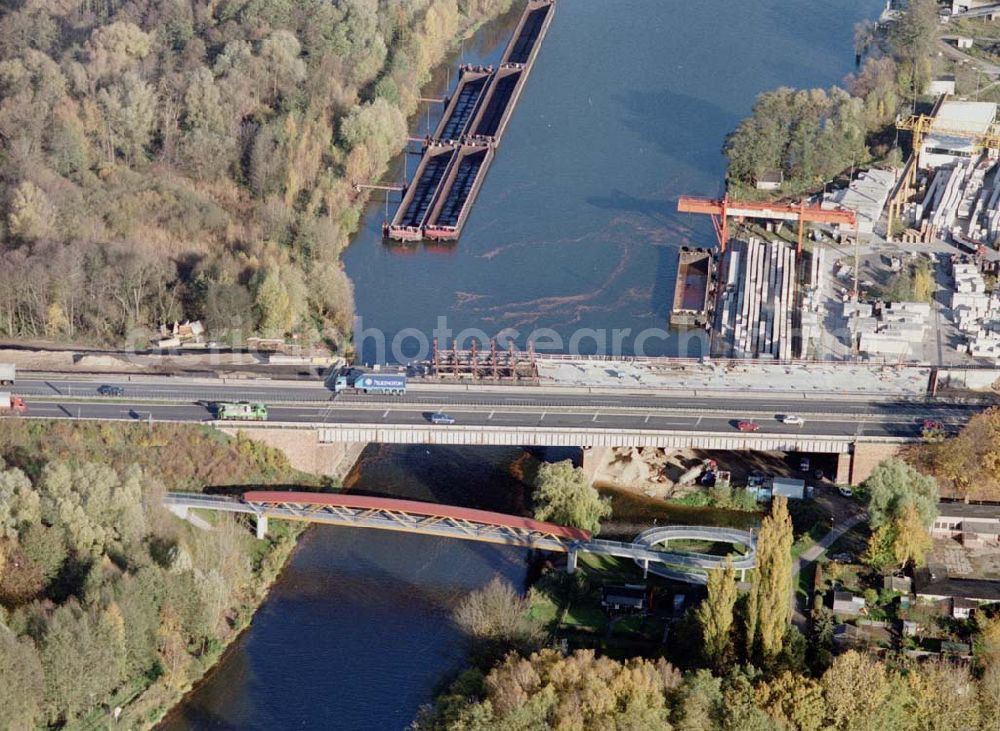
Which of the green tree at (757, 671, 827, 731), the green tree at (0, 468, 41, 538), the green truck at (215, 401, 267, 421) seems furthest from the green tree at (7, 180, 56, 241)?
the green tree at (757, 671, 827, 731)

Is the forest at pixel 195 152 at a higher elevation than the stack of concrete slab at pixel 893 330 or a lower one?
higher

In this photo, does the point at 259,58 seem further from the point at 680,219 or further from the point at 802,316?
the point at 802,316

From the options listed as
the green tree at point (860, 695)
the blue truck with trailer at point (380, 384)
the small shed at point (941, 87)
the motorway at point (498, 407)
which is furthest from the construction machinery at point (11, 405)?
the small shed at point (941, 87)

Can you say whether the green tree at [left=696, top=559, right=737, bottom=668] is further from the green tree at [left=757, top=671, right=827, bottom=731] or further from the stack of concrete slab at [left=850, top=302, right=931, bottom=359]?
the stack of concrete slab at [left=850, top=302, right=931, bottom=359]

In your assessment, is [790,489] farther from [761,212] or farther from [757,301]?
[761,212]

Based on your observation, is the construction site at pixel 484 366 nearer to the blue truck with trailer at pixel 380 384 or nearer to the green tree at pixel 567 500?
the blue truck with trailer at pixel 380 384

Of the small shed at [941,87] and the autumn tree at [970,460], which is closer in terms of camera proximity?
the autumn tree at [970,460]
